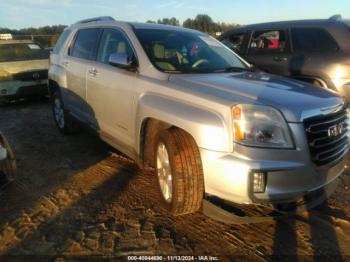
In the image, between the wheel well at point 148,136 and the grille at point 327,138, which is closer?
the grille at point 327,138

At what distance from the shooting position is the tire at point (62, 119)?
5.82 metres

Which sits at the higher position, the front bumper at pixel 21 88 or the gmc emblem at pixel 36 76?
the gmc emblem at pixel 36 76

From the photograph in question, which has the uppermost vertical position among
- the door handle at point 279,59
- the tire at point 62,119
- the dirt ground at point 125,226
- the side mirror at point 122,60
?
the side mirror at point 122,60

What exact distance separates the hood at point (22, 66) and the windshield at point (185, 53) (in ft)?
18.7

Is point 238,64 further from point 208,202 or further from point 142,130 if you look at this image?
point 208,202

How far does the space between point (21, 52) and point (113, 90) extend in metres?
6.74

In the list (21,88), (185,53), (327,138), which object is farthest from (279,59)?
(21,88)

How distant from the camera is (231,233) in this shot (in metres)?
3.13

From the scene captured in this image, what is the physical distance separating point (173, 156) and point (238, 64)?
1.80 meters

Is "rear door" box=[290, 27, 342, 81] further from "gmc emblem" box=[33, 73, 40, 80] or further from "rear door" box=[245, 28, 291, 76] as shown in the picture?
"gmc emblem" box=[33, 73, 40, 80]

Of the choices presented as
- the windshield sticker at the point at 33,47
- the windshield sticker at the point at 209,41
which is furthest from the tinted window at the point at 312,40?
the windshield sticker at the point at 33,47

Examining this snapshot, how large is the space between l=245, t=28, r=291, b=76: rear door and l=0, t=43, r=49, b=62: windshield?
5.60m

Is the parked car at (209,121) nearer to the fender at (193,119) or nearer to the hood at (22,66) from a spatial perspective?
the fender at (193,119)

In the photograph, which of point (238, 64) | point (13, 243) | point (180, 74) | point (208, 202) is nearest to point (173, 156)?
point (208, 202)
